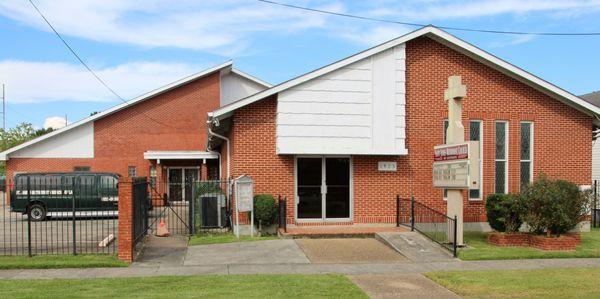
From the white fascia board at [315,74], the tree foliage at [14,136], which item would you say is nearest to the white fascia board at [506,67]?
the white fascia board at [315,74]

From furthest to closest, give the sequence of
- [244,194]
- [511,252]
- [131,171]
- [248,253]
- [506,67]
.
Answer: [131,171] < [506,67] < [244,194] < [511,252] < [248,253]

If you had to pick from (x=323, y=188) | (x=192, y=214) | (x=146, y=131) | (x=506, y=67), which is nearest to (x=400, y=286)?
(x=323, y=188)

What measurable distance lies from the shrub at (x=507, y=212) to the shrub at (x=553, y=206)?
237 mm

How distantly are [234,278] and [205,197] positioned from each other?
6248 millimetres

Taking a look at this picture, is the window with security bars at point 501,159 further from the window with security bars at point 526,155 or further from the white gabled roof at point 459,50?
the white gabled roof at point 459,50

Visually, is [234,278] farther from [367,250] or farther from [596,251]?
[596,251]

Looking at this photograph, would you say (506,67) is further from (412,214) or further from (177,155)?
(177,155)

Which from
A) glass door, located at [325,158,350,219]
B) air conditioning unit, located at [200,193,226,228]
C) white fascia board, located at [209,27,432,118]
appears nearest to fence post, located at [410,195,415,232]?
glass door, located at [325,158,350,219]

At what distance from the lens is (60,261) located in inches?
439

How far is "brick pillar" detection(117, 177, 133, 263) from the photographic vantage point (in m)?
11.5

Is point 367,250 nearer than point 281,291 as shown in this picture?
No

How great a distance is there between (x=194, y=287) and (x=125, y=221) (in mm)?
3259

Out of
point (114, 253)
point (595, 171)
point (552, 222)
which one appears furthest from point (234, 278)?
point (595, 171)

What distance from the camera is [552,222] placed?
44.2 feet
